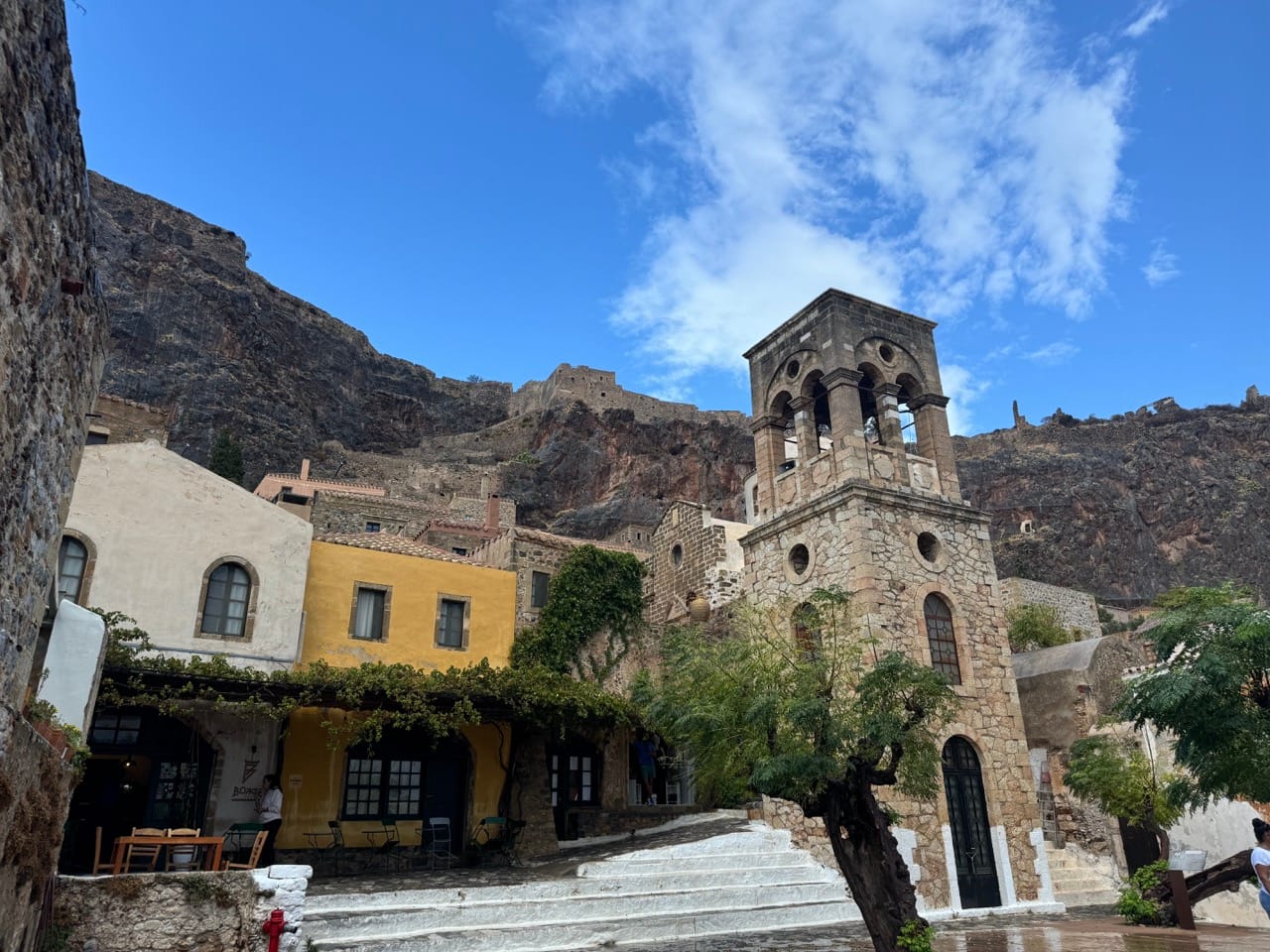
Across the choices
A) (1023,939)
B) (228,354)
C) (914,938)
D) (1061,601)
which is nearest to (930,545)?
(1023,939)

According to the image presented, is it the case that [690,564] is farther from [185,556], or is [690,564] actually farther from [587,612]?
[185,556]

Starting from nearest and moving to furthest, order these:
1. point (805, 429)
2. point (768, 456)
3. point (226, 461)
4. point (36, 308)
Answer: point (36, 308) < point (805, 429) < point (768, 456) < point (226, 461)

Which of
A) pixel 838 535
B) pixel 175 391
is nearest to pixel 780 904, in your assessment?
pixel 838 535

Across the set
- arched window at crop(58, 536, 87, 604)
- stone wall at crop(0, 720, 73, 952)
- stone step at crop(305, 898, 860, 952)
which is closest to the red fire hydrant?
stone step at crop(305, 898, 860, 952)

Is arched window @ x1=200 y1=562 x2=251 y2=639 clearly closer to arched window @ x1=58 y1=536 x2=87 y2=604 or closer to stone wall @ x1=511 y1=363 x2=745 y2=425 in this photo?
arched window @ x1=58 y1=536 x2=87 y2=604

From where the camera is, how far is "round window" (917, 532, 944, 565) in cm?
1656

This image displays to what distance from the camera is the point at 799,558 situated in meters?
17.3

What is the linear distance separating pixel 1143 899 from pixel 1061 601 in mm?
34160

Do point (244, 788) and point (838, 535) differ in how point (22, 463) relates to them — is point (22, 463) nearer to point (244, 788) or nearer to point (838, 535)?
point (244, 788)

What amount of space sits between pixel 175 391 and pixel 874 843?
51010mm

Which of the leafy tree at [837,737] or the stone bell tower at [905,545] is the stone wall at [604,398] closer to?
the stone bell tower at [905,545]

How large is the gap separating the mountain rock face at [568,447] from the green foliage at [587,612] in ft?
83.5

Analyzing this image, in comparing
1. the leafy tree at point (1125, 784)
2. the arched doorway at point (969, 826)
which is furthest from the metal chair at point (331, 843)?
the leafy tree at point (1125, 784)

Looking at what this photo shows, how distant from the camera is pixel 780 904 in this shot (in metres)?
13.3
